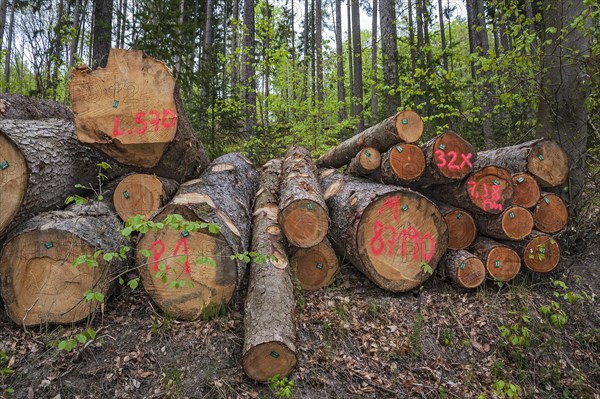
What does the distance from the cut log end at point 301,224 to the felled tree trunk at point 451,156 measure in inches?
55.5

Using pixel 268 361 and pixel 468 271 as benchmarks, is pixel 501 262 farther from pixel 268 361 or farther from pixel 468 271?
pixel 268 361

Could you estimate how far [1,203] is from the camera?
8.93 ft

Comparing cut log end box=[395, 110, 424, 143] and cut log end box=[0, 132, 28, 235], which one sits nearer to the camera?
A: cut log end box=[0, 132, 28, 235]

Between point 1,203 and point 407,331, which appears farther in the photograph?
point 407,331

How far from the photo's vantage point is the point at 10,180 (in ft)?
9.12

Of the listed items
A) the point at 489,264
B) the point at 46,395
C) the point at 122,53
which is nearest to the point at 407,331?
the point at 489,264

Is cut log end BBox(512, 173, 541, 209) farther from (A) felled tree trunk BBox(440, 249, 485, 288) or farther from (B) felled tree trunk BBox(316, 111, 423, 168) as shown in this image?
(B) felled tree trunk BBox(316, 111, 423, 168)

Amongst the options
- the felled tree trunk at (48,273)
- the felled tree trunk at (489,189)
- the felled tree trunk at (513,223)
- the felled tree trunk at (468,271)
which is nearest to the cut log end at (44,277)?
the felled tree trunk at (48,273)

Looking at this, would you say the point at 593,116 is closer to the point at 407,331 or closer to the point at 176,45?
the point at 407,331

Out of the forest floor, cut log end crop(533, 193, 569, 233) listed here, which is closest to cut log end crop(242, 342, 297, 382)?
the forest floor

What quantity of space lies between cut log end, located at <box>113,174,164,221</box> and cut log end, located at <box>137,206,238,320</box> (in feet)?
1.99

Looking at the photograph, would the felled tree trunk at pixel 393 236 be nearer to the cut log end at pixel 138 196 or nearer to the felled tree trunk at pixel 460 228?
the felled tree trunk at pixel 460 228

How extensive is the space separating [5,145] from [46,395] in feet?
6.53

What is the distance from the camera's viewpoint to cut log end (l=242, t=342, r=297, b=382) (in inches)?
94.1
